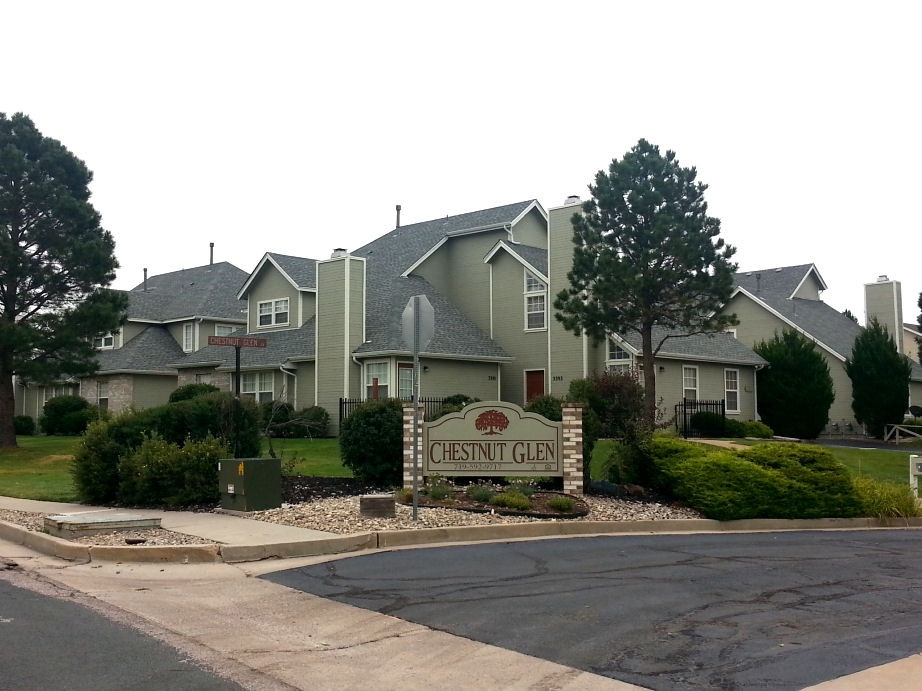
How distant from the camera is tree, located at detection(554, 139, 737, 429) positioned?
2958 centimetres

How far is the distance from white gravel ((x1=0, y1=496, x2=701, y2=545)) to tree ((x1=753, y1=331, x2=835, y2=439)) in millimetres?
24441

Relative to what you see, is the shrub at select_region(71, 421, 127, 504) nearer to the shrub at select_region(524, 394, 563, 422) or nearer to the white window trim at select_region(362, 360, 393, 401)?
the shrub at select_region(524, 394, 563, 422)

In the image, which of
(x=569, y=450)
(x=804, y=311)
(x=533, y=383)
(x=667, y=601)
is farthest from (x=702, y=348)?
(x=667, y=601)

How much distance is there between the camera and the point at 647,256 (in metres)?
29.7

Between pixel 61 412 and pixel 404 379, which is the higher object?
pixel 404 379

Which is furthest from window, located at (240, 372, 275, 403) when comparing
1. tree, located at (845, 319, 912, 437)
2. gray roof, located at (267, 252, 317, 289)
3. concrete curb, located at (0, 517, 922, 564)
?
tree, located at (845, 319, 912, 437)

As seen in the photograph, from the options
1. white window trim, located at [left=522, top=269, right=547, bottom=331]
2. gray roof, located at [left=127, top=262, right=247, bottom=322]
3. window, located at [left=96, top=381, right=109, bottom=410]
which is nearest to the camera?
white window trim, located at [left=522, top=269, right=547, bottom=331]

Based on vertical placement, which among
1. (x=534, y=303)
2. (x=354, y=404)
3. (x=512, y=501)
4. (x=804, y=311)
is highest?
(x=804, y=311)

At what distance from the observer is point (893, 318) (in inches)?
1855

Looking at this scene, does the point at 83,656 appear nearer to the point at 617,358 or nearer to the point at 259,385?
the point at 617,358

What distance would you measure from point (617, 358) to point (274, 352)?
1331 cm

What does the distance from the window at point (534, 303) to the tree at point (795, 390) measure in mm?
10236

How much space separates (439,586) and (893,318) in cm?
4379

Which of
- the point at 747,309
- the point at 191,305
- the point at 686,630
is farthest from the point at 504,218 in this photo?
the point at 686,630
